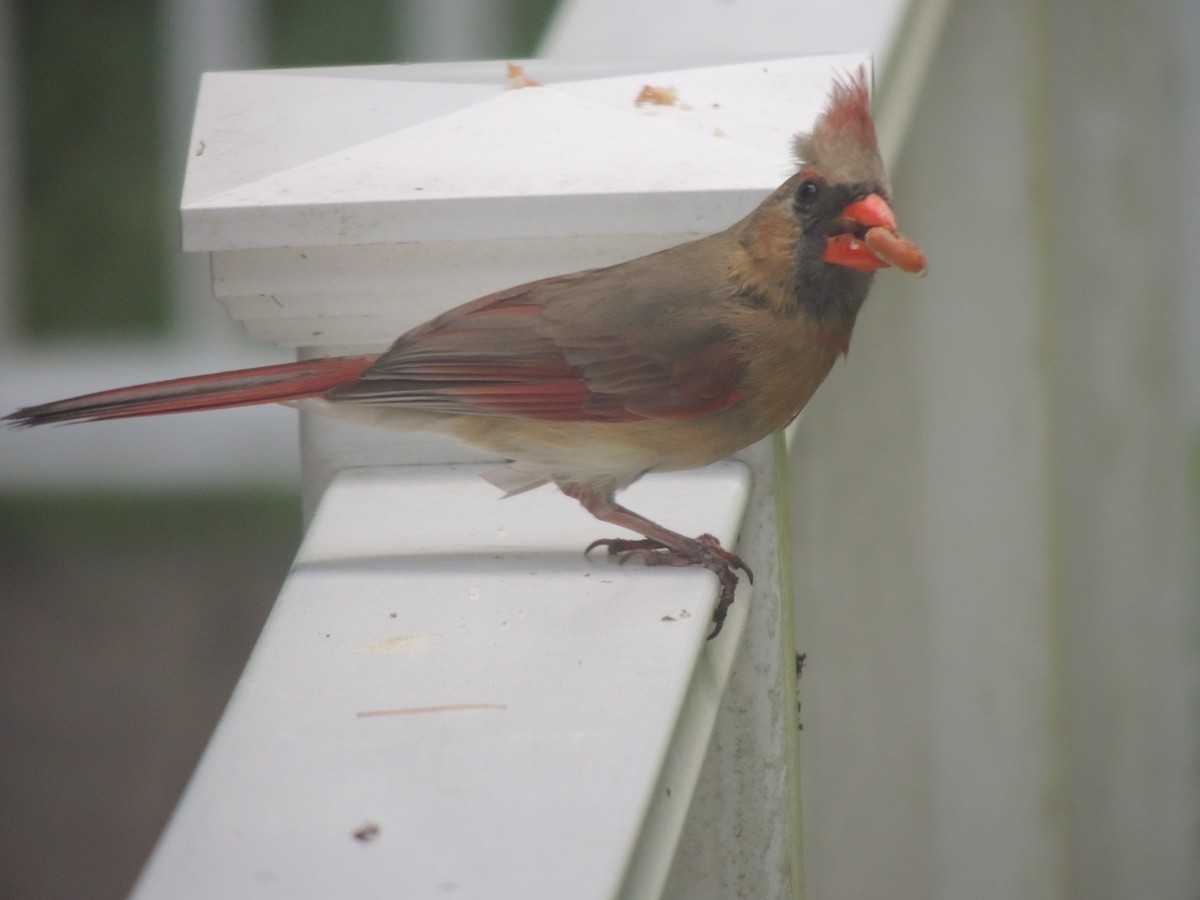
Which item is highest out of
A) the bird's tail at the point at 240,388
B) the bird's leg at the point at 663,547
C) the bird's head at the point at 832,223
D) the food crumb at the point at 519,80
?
the food crumb at the point at 519,80

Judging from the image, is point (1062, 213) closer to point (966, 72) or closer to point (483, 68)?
point (966, 72)

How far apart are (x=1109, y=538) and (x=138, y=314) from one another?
520 centimetres

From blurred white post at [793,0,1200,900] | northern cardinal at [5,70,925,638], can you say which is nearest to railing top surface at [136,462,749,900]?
northern cardinal at [5,70,925,638]

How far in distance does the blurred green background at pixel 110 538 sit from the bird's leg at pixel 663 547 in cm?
339

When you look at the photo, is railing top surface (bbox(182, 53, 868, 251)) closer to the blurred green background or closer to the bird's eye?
the bird's eye

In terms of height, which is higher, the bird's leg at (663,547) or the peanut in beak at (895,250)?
the peanut in beak at (895,250)

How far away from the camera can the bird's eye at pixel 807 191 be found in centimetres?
189

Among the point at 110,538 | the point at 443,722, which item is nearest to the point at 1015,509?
the point at 443,722

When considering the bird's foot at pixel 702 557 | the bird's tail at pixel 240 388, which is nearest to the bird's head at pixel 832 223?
the bird's foot at pixel 702 557

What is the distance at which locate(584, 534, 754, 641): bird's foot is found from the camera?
1.66 meters

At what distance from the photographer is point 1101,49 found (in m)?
2.99

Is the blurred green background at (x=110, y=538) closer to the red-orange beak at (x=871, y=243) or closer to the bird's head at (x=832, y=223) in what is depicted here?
the bird's head at (x=832, y=223)

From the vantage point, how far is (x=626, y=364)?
2.03m

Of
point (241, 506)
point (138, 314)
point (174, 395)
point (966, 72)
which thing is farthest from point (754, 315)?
point (138, 314)
